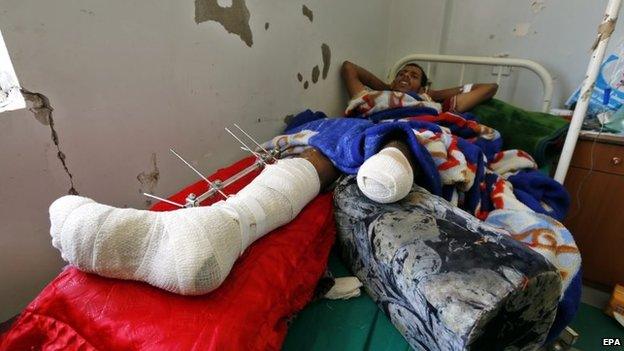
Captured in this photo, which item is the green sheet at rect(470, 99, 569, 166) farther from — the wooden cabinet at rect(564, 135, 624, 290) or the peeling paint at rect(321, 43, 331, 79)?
the peeling paint at rect(321, 43, 331, 79)

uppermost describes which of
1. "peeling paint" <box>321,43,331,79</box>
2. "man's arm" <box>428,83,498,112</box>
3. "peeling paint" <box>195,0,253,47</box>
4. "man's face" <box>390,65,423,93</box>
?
"peeling paint" <box>195,0,253,47</box>

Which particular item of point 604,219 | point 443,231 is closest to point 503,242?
point 443,231

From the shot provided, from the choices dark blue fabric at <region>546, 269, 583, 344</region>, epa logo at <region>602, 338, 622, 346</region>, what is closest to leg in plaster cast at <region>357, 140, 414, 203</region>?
dark blue fabric at <region>546, 269, 583, 344</region>

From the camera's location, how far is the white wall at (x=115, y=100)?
1.87ft

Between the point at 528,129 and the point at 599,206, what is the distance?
43 cm

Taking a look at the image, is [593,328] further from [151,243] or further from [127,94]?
[127,94]

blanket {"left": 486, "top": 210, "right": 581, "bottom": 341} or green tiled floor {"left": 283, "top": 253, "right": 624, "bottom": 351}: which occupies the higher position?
blanket {"left": 486, "top": 210, "right": 581, "bottom": 341}

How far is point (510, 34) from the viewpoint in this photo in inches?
67.1

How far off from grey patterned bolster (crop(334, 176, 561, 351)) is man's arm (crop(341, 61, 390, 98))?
2.94 ft

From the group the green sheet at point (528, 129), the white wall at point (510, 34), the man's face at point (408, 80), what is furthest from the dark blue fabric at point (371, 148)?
the white wall at point (510, 34)

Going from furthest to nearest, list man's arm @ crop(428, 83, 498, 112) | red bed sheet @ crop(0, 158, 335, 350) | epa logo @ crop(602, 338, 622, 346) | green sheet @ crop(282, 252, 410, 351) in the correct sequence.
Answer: man's arm @ crop(428, 83, 498, 112)
epa logo @ crop(602, 338, 622, 346)
green sheet @ crop(282, 252, 410, 351)
red bed sheet @ crop(0, 158, 335, 350)

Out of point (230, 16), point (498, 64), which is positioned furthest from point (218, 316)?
point (498, 64)

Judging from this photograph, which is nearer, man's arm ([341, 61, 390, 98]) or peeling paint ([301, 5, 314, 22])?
peeling paint ([301, 5, 314, 22])

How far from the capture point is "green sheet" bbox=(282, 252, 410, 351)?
21.3 inches
